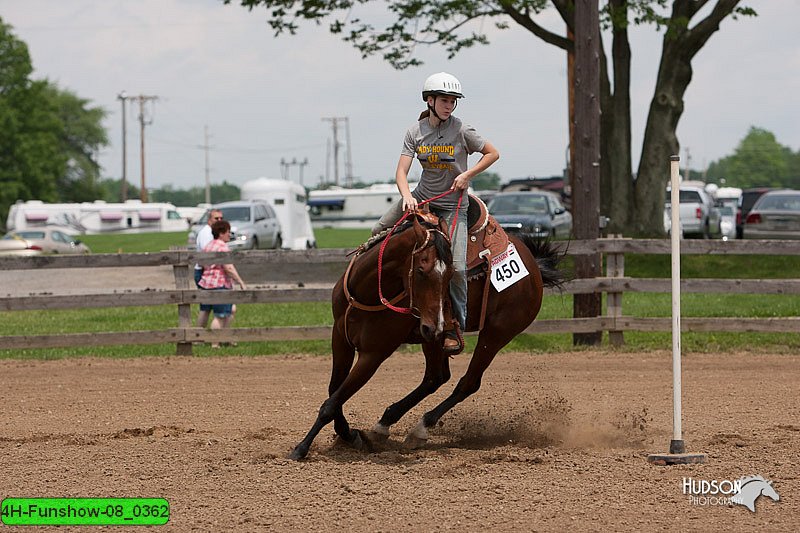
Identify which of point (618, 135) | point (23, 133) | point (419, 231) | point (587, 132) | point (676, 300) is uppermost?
point (23, 133)

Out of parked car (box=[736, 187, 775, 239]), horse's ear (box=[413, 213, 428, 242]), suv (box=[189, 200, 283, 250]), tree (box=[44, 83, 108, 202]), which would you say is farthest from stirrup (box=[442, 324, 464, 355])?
tree (box=[44, 83, 108, 202])

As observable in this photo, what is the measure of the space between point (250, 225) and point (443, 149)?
22.7 metres

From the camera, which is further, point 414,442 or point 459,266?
point 414,442

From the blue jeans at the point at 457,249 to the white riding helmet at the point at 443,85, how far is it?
809mm

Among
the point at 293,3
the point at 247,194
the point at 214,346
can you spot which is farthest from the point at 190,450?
the point at 247,194

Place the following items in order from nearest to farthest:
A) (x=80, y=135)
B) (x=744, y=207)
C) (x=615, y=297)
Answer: (x=615, y=297), (x=744, y=207), (x=80, y=135)

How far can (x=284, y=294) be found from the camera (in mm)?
14188

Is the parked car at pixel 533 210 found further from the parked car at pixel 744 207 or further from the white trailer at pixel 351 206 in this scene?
the white trailer at pixel 351 206

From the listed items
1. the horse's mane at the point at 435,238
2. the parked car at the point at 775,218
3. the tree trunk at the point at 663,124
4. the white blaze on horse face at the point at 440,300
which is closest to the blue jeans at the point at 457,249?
the horse's mane at the point at 435,238

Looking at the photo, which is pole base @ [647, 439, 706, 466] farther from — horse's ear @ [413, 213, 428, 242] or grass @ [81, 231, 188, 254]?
grass @ [81, 231, 188, 254]

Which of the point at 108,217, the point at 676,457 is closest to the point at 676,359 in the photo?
the point at 676,457

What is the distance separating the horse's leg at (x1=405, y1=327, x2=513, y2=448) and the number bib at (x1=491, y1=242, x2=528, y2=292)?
377mm

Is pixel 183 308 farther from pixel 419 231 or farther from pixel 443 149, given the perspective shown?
pixel 419 231

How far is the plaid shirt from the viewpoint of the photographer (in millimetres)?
15039
